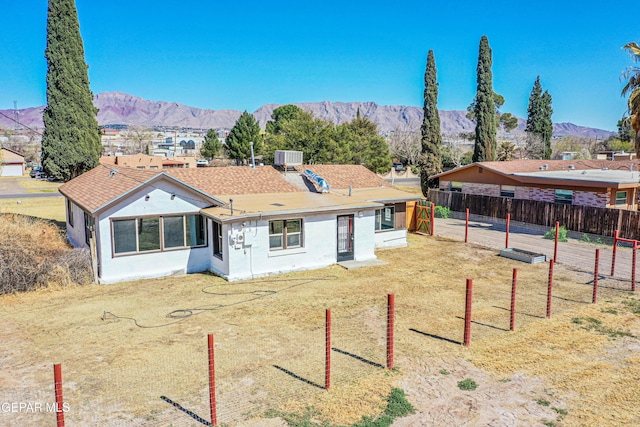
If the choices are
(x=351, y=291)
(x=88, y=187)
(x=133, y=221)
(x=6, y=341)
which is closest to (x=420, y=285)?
(x=351, y=291)

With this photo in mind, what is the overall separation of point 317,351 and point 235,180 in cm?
1228

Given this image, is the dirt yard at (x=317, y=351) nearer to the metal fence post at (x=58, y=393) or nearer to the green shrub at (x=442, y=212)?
the metal fence post at (x=58, y=393)

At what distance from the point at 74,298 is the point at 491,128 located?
126ft

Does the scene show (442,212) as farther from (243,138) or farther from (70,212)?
(243,138)

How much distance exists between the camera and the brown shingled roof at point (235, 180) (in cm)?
2071

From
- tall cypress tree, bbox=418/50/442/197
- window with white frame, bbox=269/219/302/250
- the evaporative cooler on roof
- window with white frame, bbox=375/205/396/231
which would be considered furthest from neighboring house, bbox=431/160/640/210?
window with white frame, bbox=269/219/302/250

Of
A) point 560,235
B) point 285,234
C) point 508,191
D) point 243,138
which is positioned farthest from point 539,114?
point 285,234

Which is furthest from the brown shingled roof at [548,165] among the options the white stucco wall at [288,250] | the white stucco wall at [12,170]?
the white stucco wall at [12,170]

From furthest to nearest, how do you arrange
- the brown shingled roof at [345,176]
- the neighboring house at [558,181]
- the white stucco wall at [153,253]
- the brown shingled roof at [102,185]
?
the neighboring house at [558,181] → the brown shingled roof at [345,176] → the brown shingled roof at [102,185] → the white stucco wall at [153,253]

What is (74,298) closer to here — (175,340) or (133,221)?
(133,221)

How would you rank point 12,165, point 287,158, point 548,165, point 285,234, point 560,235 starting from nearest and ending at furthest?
point 285,234 < point 287,158 < point 560,235 < point 548,165 < point 12,165

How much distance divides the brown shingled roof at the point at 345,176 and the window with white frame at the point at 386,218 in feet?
8.59

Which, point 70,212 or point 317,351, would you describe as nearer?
point 317,351

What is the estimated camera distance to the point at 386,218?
22953mm
